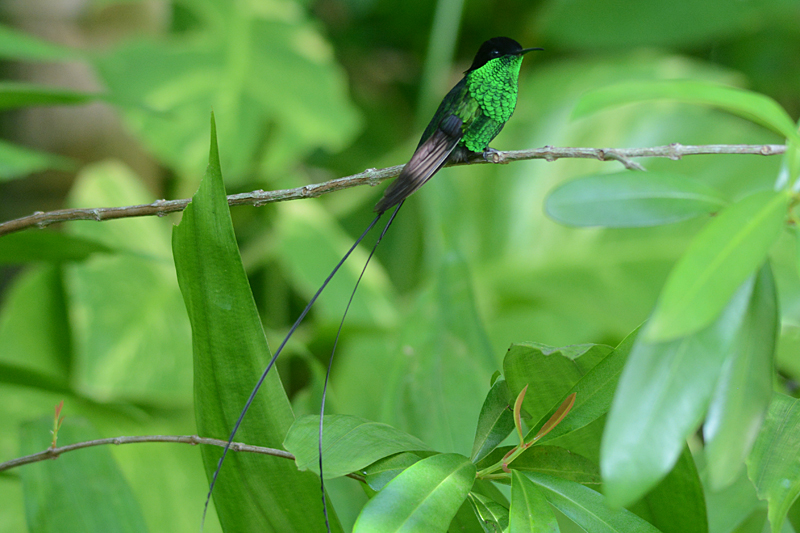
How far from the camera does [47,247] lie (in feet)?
1.63

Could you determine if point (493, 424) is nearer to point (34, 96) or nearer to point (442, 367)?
point (442, 367)

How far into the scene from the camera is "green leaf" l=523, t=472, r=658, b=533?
298 millimetres

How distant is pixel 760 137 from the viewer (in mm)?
1228

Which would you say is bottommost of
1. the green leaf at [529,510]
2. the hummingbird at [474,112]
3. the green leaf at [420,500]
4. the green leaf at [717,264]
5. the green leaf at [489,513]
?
the green leaf at [489,513]

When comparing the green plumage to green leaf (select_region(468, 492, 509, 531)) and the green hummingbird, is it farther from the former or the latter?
green leaf (select_region(468, 492, 509, 531))

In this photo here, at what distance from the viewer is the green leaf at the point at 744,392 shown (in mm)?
249

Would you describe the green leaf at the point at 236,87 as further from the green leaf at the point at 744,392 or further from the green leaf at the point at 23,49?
the green leaf at the point at 744,392

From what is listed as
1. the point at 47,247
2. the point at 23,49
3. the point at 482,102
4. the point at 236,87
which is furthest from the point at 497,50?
the point at 236,87

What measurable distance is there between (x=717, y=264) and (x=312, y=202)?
3.97 feet

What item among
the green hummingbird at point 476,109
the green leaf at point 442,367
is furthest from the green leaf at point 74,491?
the green hummingbird at point 476,109

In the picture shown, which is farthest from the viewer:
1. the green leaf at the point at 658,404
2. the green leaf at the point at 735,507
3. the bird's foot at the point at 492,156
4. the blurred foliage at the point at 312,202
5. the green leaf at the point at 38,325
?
the green leaf at the point at 38,325

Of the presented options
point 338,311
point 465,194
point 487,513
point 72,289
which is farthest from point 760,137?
point 72,289

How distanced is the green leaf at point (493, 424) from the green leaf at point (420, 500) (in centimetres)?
4

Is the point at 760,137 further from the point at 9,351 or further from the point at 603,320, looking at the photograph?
the point at 9,351
